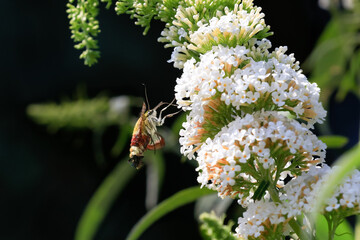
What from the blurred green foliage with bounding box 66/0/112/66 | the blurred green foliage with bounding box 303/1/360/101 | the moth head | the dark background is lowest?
the dark background

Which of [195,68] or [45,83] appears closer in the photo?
[195,68]

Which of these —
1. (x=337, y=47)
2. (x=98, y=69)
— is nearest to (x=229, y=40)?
(x=337, y=47)

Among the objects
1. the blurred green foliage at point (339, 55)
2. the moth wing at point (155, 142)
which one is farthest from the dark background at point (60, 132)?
the moth wing at point (155, 142)

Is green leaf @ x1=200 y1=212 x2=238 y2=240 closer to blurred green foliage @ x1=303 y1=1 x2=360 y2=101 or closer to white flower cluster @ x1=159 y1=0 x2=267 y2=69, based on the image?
white flower cluster @ x1=159 y1=0 x2=267 y2=69

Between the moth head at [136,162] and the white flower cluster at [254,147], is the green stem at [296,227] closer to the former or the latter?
the white flower cluster at [254,147]

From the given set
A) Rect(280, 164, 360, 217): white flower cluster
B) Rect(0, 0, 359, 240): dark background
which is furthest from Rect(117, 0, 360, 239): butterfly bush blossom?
Rect(0, 0, 359, 240): dark background

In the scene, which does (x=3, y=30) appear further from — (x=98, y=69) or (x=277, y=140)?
(x=277, y=140)
